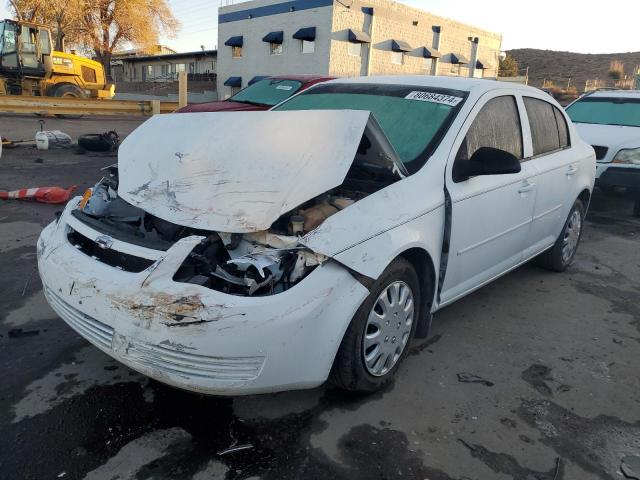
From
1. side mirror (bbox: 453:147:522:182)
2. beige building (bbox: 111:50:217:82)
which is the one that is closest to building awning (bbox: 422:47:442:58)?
beige building (bbox: 111:50:217:82)

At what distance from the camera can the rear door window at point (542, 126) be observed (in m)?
4.21

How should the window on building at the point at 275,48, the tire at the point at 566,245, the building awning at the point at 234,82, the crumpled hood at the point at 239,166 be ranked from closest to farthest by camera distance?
the crumpled hood at the point at 239,166 < the tire at the point at 566,245 < the window on building at the point at 275,48 < the building awning at the point at 234,82

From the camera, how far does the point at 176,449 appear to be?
241cm

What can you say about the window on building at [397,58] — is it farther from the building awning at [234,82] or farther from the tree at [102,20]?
the tree at [102,20]

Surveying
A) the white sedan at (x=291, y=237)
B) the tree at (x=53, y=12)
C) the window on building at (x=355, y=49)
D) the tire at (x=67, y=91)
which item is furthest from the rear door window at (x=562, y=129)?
the tree at (x=53, y=12)

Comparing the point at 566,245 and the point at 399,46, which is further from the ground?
the point at 399,46

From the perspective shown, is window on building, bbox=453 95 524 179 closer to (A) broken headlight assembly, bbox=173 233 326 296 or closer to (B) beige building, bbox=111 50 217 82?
(A) broken headlight assembly, bbox=173 233 326 296

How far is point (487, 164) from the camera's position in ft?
10.3

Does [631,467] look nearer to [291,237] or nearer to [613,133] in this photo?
[291,237]

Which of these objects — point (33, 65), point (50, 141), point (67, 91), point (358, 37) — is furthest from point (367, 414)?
point (358, 37)

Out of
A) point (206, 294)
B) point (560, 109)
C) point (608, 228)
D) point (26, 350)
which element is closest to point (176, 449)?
point (206, 294)

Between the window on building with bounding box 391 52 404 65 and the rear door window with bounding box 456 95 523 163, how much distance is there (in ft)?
89.4

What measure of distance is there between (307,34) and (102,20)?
63.6 feet

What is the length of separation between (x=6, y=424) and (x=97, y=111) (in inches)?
518
